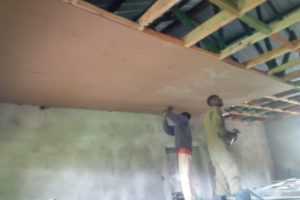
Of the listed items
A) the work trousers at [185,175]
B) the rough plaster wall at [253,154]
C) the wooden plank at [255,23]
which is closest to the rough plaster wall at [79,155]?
the work trousers at [185,175]

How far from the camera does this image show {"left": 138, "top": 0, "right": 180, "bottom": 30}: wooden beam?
2.01 metres

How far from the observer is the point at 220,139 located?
10.3ft

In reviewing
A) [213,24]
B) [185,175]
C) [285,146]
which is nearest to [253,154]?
[285,146]

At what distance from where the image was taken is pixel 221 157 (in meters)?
3.08

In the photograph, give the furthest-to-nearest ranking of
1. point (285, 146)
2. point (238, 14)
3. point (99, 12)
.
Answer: point (285, 146) < point (238, 14) < point (99, 12)

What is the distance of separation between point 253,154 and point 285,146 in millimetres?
1140

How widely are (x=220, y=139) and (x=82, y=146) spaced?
6.30 ft

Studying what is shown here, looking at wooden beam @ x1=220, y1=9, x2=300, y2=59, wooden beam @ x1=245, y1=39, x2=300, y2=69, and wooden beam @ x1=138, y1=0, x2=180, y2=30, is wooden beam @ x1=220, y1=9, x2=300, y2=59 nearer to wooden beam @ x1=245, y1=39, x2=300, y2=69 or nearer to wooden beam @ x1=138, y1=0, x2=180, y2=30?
wooden beam @ x1=245, y1=39, x2=300, y2=69

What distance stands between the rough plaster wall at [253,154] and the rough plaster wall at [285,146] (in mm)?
196

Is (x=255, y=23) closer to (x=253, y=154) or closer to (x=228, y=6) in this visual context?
(x=228, y=6)

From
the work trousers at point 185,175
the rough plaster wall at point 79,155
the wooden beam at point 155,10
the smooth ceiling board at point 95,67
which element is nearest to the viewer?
the smooth ceiling board at point 95,67

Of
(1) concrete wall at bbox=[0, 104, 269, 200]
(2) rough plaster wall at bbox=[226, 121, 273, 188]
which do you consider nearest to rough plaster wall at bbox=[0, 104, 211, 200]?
(1) concrete wall at bbox=[0, 104, 269, 200]

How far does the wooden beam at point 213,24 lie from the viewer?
2.20 m

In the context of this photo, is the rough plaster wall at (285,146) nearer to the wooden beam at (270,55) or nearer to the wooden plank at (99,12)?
the wooden beam at (270,55)
